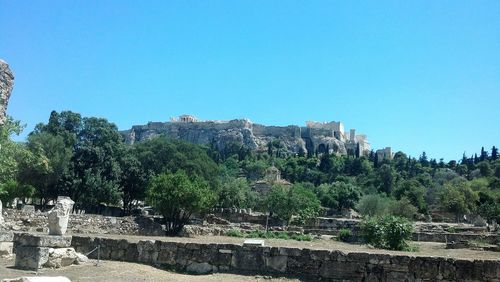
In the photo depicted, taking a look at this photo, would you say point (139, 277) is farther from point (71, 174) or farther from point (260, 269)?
point (71, 174)

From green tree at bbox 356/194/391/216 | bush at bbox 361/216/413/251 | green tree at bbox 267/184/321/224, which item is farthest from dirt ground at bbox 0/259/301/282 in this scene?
green tree at bbox 356/194/391/216

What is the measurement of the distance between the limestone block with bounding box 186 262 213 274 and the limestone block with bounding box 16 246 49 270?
147 inches

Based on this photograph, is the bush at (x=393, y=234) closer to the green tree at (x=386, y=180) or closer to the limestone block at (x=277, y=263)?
the limestone block at (x=277, y=263)

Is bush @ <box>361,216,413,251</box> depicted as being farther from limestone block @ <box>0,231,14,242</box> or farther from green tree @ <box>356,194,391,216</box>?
green tree @ <box>356,194,391,216</box>

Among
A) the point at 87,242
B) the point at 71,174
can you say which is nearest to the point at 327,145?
the point at 71,174

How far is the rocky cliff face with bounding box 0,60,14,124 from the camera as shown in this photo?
424 inches

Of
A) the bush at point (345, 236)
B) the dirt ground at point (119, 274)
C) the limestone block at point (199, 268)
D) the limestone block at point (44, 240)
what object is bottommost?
the bush at point (345, 236)

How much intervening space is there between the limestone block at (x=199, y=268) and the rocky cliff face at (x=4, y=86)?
6158 millimetres

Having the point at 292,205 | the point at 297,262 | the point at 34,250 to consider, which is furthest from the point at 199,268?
the point at 292,205

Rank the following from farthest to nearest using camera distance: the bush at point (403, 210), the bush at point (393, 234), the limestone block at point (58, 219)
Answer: the bush at point (403, 210) → the bush at point (393, 234) → the limestone block at point (58, 219)

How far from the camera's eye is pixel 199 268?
507 inches

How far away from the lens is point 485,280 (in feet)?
34.6

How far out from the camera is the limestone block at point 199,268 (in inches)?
504

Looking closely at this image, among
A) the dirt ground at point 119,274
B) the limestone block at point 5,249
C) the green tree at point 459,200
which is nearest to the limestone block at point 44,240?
the dirt ground at point 119,274
